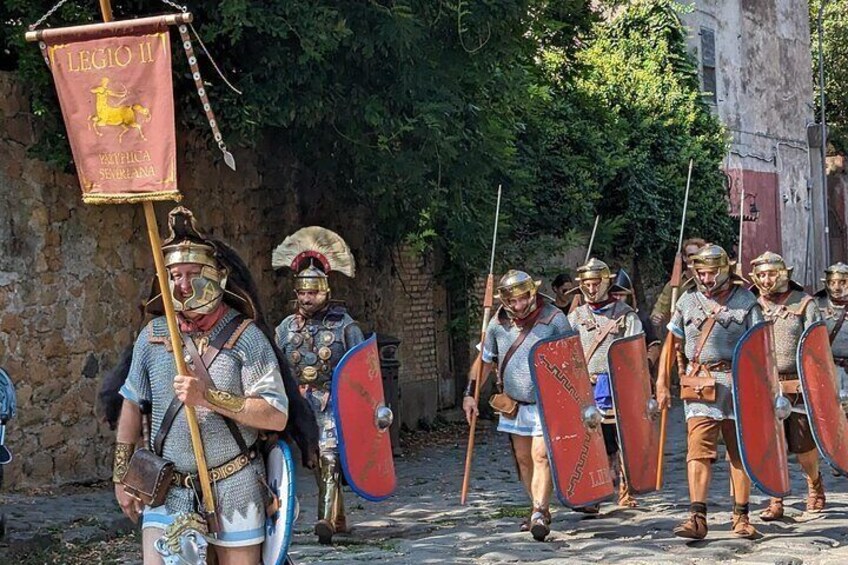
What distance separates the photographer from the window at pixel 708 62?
984 inches

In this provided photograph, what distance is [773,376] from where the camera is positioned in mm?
8648

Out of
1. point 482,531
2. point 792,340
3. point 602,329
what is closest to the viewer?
point 482,531

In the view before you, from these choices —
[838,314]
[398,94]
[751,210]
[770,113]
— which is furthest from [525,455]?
[770,113]

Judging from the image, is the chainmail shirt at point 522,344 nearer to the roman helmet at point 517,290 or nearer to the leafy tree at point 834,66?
the roman helmet at point 517,290

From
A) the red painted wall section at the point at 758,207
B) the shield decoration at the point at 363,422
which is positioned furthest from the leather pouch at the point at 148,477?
the red painted wall section at the point at 758,207

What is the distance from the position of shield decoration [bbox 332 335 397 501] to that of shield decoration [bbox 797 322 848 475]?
276cm

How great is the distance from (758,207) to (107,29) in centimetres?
2341

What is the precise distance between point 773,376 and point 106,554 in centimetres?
412

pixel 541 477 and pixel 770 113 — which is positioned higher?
pixel 770 113

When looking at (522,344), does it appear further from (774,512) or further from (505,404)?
(774,512)

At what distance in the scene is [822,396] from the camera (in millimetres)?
9523

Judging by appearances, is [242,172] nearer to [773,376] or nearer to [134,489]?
[773,376]

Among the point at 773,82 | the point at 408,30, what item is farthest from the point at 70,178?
the point at 773,82

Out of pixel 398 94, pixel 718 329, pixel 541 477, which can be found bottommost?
pixel 541 477
